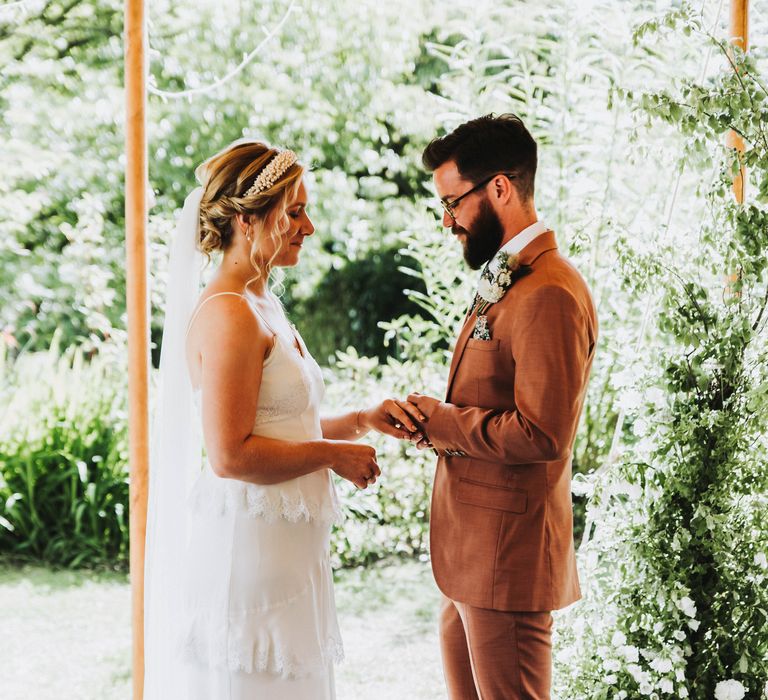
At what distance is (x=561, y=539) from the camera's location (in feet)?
6.53

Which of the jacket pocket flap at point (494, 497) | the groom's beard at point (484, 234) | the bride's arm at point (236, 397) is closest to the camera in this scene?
the bride's arm at point (236, 397)

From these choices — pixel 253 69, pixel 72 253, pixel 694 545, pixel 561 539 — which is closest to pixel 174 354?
pixel 561 539

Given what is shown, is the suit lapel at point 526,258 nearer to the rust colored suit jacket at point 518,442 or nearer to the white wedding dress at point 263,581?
the rust colored suit jacket at point 518,442

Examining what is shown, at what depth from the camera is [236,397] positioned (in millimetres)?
1839

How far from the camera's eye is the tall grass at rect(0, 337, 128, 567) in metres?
4.32

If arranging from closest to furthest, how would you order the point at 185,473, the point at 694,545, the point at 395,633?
the point at 185,473 → the point at 694,545 → the point at 395,633

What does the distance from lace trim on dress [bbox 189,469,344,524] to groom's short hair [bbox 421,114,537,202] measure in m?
0.82

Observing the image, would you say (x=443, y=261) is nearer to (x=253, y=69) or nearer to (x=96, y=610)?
(x=253, y=69)

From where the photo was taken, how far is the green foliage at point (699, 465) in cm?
228

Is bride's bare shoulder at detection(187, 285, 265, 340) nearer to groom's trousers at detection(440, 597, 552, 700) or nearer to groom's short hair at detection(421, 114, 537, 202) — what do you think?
groom's short hair at detection(421, 114, 537, 202)

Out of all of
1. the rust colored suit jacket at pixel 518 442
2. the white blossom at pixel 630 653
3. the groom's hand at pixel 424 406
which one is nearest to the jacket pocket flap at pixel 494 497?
the rust colored suit jacket at pixel 518 442

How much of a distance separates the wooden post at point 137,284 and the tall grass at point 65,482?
2.09 m

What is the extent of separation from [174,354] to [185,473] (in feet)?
0.92

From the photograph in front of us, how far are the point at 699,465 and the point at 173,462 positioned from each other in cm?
136
